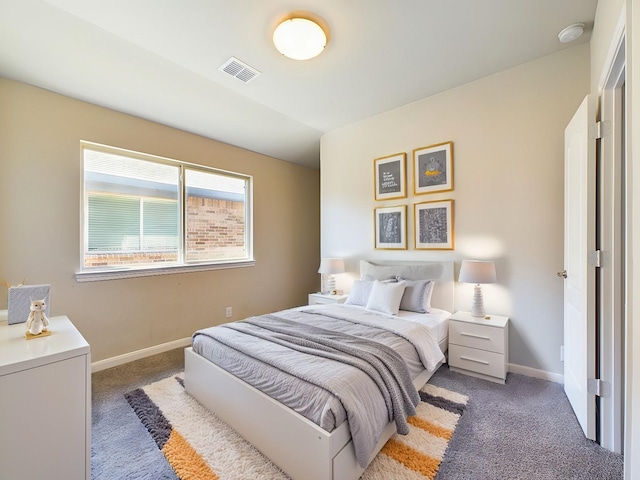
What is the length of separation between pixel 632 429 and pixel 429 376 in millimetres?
1385

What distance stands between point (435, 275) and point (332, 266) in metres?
1.28

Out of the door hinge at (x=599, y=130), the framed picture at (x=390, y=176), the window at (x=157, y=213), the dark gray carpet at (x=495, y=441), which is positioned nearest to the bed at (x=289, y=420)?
the dark gray carpet at (x=495, y=441)

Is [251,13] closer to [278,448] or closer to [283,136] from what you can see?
[283,136]

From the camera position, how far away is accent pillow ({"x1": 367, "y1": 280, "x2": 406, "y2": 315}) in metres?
2.70

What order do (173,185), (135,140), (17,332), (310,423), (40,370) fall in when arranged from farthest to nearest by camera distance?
(173,185) < (135,140) < (17,332) < (310,423) < (40,370)

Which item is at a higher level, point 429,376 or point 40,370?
point 40,370

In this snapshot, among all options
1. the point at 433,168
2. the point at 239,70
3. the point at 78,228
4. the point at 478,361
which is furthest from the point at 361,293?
the point at 78,228

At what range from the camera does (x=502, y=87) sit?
2.67m

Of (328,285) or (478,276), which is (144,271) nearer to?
(328,285)

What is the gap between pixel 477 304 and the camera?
104 inches

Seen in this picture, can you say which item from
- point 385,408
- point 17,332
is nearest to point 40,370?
point 17,332

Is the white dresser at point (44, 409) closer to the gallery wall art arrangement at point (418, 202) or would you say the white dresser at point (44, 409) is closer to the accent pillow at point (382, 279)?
the accent pillow at point (382, 279)

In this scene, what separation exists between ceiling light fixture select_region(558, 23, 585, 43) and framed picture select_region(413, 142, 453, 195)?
1.09 metres

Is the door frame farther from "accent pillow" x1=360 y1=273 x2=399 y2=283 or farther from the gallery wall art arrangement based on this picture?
"accent pillow" x1=360 y1=273 x2=399 y2=283
